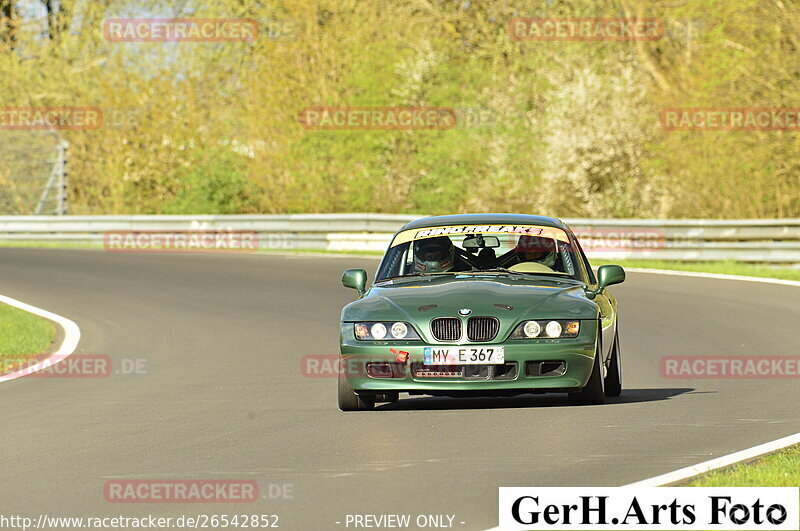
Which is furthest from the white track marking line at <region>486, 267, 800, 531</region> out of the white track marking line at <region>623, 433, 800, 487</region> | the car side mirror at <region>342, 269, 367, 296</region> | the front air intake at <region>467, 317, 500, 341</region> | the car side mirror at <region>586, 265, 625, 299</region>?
the car side mirror at <region>342, 269, 367, 296</region>

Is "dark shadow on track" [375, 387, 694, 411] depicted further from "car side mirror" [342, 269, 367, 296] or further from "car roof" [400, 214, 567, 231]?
"car roof" [400, 214, 567, 231]

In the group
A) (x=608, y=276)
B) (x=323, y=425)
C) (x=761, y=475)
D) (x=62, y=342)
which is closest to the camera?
(x=761, y=475)

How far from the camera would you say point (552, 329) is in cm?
1055

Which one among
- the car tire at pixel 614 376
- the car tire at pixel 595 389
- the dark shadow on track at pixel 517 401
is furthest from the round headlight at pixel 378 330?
the car tire at pixel 614 376

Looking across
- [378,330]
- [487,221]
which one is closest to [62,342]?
→ [487,221]

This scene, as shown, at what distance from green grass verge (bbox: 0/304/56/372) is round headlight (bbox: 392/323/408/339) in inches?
215

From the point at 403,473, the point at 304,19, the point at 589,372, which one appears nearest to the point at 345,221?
the point at 304,19

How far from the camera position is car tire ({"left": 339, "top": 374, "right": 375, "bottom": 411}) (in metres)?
10.9

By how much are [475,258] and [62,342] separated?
21.5 ft

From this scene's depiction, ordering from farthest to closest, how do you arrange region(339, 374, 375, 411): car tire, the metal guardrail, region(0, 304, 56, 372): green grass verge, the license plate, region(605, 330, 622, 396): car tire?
1. the metal guardrail
2. region(0, 304, 56, 372): green grass verge
3. region(605, 330, 622, 396): car tire
4. region(339, 374, 375, 411): car tire
5. the license plate

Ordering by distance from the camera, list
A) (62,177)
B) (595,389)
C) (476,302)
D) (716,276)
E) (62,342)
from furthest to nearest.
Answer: (62,177)
(716,276)
(62,342)
(595,389)
(476,302)

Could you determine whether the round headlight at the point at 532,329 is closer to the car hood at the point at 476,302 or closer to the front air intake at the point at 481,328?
the car hood at the point at 476,302

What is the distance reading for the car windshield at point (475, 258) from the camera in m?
11.9

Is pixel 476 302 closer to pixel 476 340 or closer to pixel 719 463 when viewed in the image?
pixel 476 340
